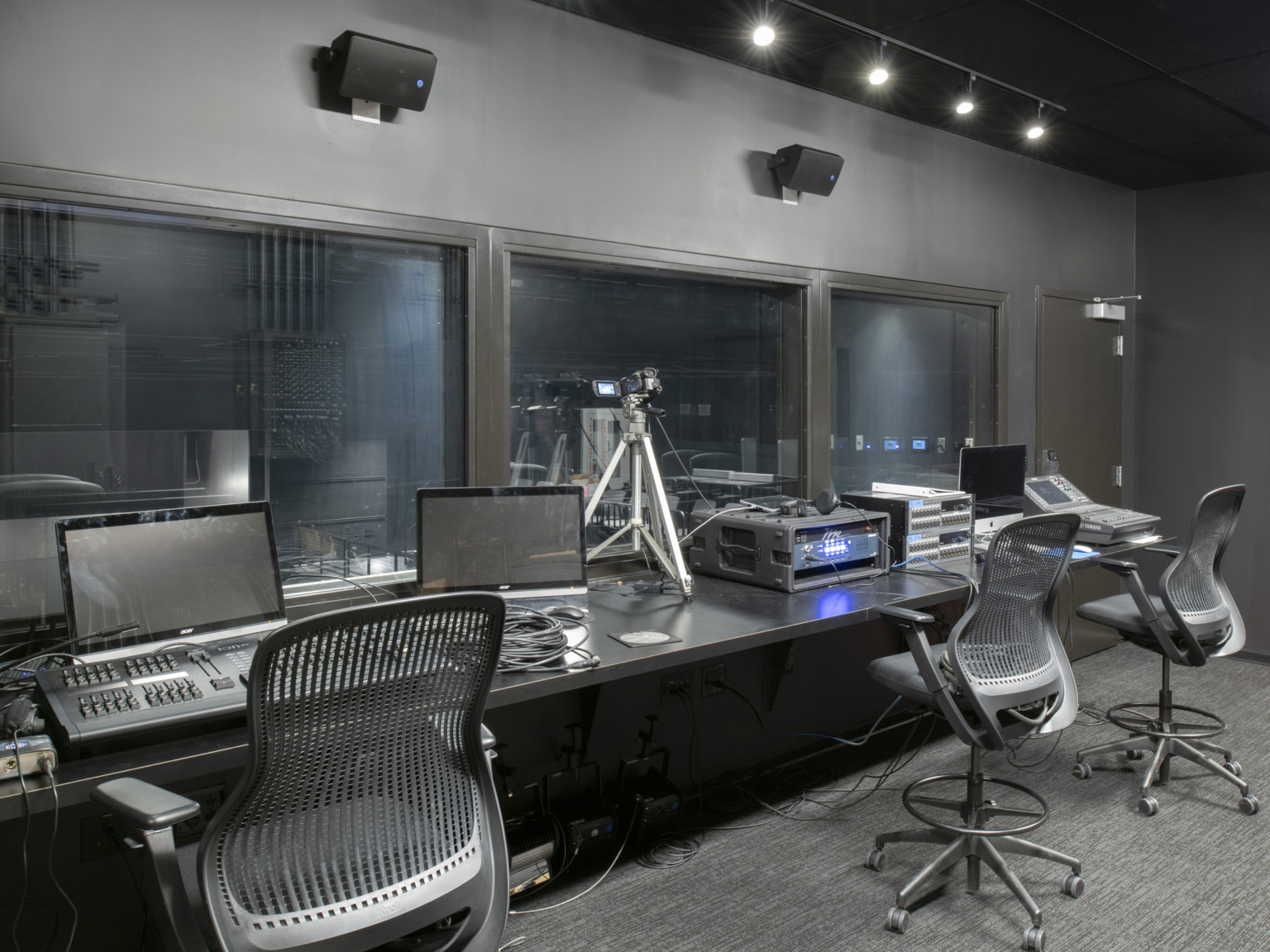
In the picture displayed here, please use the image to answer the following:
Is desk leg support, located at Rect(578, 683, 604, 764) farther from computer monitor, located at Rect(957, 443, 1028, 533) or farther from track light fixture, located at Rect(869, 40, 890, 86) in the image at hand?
track light fixture, located at Rect(869, 40, 890, 86)

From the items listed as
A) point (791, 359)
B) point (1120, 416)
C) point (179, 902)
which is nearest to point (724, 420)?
point (791, 359)

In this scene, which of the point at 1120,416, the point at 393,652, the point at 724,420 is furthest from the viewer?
the point at 1120,416

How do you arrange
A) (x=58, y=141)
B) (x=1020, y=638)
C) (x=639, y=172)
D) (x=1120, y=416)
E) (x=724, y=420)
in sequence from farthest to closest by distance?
(x=1120, y=416), (x=724, y=420), (x=639, y=172), (x=1020, y=638), (x=58, y=141)

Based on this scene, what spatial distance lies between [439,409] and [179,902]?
1707mm

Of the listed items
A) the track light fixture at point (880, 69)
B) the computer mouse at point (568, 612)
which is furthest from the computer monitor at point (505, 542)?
the track light fixture at point (880, 69)

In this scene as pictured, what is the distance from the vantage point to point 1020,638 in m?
2.44

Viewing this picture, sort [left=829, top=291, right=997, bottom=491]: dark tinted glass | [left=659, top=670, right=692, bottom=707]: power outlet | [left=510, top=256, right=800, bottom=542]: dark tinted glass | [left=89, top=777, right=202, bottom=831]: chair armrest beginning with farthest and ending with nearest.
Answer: [left=829, top=291, right=997, bottom=491]: dark tinted glass < [left=659, top=670, right=692, bottom=707]: power outlet < [left=510, top=256, right=800, bottom=542]: dark tinted glass < [left=89, top=777, right=202, bottom=831]: chair armrest

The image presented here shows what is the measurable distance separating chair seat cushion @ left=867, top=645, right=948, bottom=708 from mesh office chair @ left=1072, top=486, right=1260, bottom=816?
1103 millimetres

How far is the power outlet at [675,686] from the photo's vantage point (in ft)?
10.1

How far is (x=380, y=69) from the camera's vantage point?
2.35 m

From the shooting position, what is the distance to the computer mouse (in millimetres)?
2447

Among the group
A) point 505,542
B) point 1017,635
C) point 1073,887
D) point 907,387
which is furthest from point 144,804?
point 907,387

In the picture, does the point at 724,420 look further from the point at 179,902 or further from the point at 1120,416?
the point at 1120,416

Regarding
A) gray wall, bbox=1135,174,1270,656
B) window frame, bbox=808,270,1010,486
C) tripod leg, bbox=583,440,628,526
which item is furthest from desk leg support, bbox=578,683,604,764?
gray wall, bbox=1135,174,1270,656
